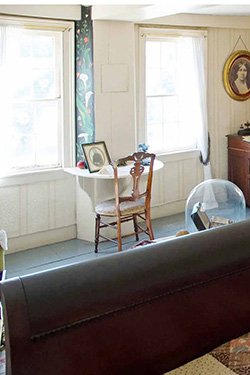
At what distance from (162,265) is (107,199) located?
3205 millimetres

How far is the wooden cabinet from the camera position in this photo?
18.9 feet

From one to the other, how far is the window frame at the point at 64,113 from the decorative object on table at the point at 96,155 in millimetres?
356

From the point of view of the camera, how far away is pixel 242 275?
170cm

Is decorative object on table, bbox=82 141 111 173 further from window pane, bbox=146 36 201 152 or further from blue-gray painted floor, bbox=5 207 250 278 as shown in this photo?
window pane, bbox=146 36 201 152

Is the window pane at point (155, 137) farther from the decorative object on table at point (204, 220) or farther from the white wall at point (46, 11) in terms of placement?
the decorative object on table at point (204, 220)

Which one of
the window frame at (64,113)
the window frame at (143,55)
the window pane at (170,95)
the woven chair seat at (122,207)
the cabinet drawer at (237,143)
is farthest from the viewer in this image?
the cabinet drawer at (237,143)

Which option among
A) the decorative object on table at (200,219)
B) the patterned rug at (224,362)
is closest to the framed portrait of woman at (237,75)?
the decorative object on table at (200,219)

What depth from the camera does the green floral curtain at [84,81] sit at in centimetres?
452

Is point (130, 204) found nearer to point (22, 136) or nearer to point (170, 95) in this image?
point (22, 136)

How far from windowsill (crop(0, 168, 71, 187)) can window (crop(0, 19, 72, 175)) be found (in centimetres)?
7

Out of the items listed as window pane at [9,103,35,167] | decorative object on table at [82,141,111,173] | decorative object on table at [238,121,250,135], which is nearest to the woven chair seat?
decorative object on table at [82,141,111,173]

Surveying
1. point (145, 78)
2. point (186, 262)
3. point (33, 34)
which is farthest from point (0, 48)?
point (186, 262)

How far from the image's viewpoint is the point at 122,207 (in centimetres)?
435

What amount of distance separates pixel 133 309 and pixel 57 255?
10.1ft
